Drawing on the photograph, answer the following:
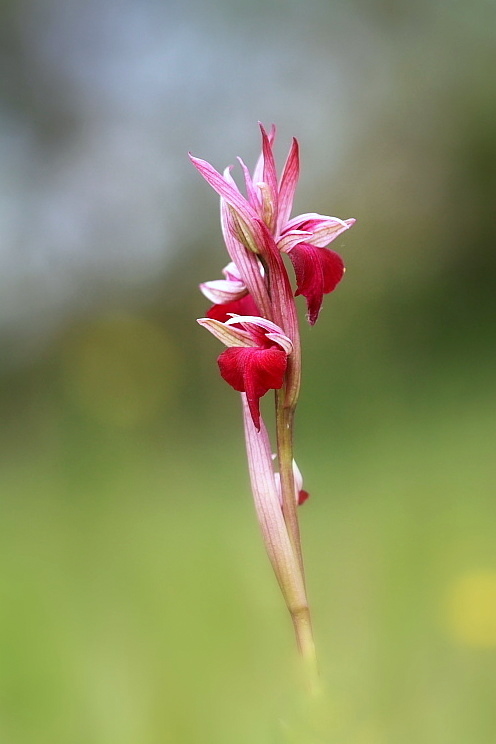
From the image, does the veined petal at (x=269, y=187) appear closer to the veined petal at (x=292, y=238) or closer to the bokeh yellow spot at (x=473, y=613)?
the veined petal at (x=292, y=238)

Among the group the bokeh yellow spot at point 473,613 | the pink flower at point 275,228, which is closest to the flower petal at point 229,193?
the pink flower at point 275,228

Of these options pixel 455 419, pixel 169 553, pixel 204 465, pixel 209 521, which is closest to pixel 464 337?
pixel 455 419

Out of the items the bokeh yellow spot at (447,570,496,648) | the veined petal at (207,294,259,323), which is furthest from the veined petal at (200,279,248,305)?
the bokeh yellow spot at (447,570,496,648)

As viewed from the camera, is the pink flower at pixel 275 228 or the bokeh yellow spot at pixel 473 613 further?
the bokeh yellow spot at pixel 473 613

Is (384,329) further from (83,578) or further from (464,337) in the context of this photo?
(83,578)

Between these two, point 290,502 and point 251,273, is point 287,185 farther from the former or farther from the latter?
point 290,502

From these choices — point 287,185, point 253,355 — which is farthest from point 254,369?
point 287,185

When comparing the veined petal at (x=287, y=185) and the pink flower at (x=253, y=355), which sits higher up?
the veined petal at (x=287, y=185)
